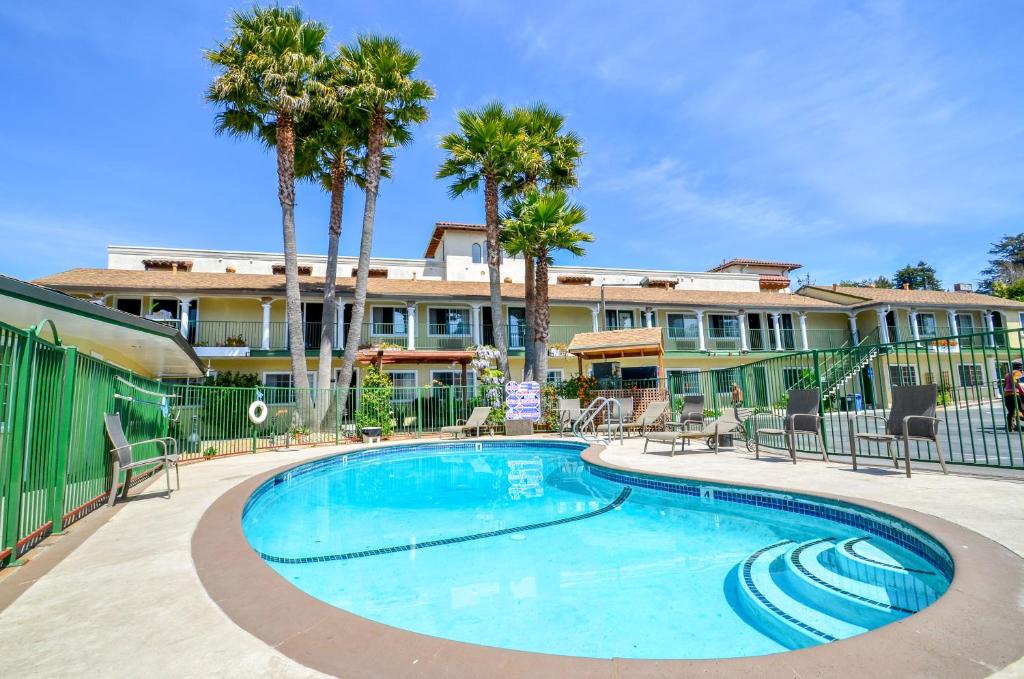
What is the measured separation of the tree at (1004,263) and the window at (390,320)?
69.0 meters

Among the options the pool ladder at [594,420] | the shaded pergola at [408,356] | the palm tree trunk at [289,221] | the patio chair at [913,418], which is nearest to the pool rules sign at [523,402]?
the pool ladder at [594,420]

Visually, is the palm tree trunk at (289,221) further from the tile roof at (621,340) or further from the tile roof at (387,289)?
the tile roof at (621,340)

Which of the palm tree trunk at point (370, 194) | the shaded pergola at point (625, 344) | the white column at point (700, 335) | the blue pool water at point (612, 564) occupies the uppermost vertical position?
the palm tree trunk at point (370, 194)

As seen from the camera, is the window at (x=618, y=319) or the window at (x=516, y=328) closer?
the window at (x=516, y=328)

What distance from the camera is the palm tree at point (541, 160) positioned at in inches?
735

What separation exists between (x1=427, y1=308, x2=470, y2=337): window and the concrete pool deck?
56.8ft

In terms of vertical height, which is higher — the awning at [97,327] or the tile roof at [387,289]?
the tile roof at [387,289]

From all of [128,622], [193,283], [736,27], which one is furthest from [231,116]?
[128,622]

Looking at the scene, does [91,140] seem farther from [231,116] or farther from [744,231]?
[744,231]

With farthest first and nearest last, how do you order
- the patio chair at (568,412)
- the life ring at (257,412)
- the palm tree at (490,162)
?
the palm tree at (490,162) < the patio chair at (568,412) < the life ring at (257,412)

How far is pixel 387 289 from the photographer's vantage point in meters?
22.3

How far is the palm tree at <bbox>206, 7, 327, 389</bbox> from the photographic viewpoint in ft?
55.2

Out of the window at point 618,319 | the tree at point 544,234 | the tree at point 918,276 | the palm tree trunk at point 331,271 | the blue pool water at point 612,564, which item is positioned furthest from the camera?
the tree at point 918,276

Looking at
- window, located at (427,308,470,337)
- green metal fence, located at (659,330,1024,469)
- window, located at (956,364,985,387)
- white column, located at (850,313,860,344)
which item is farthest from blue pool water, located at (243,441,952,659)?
white column, located at (850,313,860,344)
